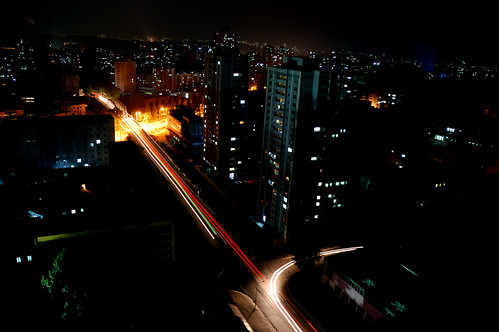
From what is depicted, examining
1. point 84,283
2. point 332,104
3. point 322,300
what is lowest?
point 322,300

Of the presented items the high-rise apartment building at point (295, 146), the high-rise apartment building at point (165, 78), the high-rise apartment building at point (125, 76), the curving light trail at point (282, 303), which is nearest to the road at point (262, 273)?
the curving light trail at point (282, 303)

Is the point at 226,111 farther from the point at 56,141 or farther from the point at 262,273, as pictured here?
the point at 262,273

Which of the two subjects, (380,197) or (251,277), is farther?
(380,197)

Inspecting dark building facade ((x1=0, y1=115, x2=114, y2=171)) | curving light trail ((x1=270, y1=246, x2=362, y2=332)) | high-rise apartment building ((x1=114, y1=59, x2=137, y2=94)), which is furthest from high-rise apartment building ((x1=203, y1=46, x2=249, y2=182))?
high-rise apartment building ((x1=114, y1=59, x2=137, y2=94))

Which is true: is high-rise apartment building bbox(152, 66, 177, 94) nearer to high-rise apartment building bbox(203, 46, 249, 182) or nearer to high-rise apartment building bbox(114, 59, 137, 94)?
high-rise apartment building bbox(114, 59, 137, 94)

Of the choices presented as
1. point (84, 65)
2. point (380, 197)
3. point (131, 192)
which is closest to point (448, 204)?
point (380, 197)

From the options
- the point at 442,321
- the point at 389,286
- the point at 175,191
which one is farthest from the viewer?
the point at 175,191

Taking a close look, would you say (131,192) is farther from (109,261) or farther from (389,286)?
(389,286)
